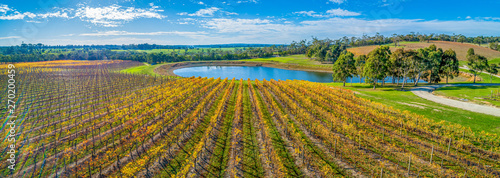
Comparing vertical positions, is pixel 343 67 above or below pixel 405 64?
below

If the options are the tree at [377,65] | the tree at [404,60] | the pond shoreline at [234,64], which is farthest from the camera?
the pond shoreline at [234,64]

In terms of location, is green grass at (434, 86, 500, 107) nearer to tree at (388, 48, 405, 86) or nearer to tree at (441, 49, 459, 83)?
tree at (388, 48, 405, 86)

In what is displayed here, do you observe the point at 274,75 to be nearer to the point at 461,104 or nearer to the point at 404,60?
the point at 404,60

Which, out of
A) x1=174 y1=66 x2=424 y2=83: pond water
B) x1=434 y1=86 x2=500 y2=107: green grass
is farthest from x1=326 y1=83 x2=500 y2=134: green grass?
x1=174 y1=66 x2=424 y2=83: pond water

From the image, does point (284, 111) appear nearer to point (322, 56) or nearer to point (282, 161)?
point (282, 161)

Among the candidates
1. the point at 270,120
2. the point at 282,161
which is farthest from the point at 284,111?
the point at 282,161

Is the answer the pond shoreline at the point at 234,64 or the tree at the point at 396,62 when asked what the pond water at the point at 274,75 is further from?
the tree at the point at 396,62

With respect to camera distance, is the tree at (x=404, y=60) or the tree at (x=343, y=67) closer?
the tree at (x=404, y=60)

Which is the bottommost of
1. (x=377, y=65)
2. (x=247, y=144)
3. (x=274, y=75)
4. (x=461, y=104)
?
(x=247, y=144)

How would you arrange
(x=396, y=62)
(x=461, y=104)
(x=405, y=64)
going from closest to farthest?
(x=461, y=104), (x=405, y=64), (x=396, y=62)

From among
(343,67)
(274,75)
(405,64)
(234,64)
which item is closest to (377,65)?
(405,64)

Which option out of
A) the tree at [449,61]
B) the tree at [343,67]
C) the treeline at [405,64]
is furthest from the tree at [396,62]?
the tree at [449,61]
